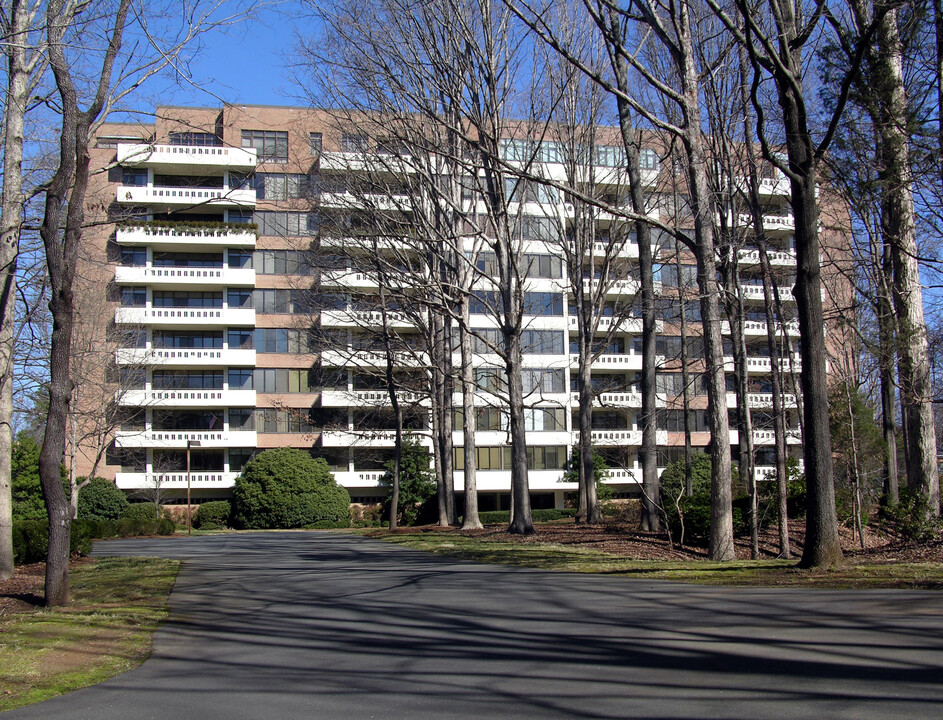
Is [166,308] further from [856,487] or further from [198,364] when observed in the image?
[856,487]

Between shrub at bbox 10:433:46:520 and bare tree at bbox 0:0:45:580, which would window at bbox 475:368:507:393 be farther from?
shrub at bbox 10:433:46:520

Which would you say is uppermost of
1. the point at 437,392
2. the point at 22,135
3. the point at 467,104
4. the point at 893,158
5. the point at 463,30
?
the point at 463,30

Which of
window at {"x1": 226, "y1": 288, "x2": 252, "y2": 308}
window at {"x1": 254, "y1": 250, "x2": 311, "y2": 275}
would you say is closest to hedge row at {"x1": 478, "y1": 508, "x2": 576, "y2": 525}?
window at {"x1": 254, "y1": 250, "x2": 311, "y2": 275}

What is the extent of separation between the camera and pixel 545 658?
22.1 ft

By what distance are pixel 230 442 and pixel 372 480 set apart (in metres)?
9.22

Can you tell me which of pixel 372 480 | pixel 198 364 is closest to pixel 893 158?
pixel 372 480

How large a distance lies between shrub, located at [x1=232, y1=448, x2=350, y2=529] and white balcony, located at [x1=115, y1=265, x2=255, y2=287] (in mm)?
12091

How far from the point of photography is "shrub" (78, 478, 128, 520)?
1761 inches

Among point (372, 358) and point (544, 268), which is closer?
point (372, 358)

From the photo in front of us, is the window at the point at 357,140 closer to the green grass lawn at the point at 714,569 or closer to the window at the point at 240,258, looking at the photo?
the green grass lawn at the point at 714,569

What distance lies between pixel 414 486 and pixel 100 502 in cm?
1731

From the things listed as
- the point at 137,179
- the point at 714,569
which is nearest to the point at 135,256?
the point at 137,179

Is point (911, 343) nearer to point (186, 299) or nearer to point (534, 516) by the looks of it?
point (534, 516)

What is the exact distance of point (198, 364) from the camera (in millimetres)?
51812
